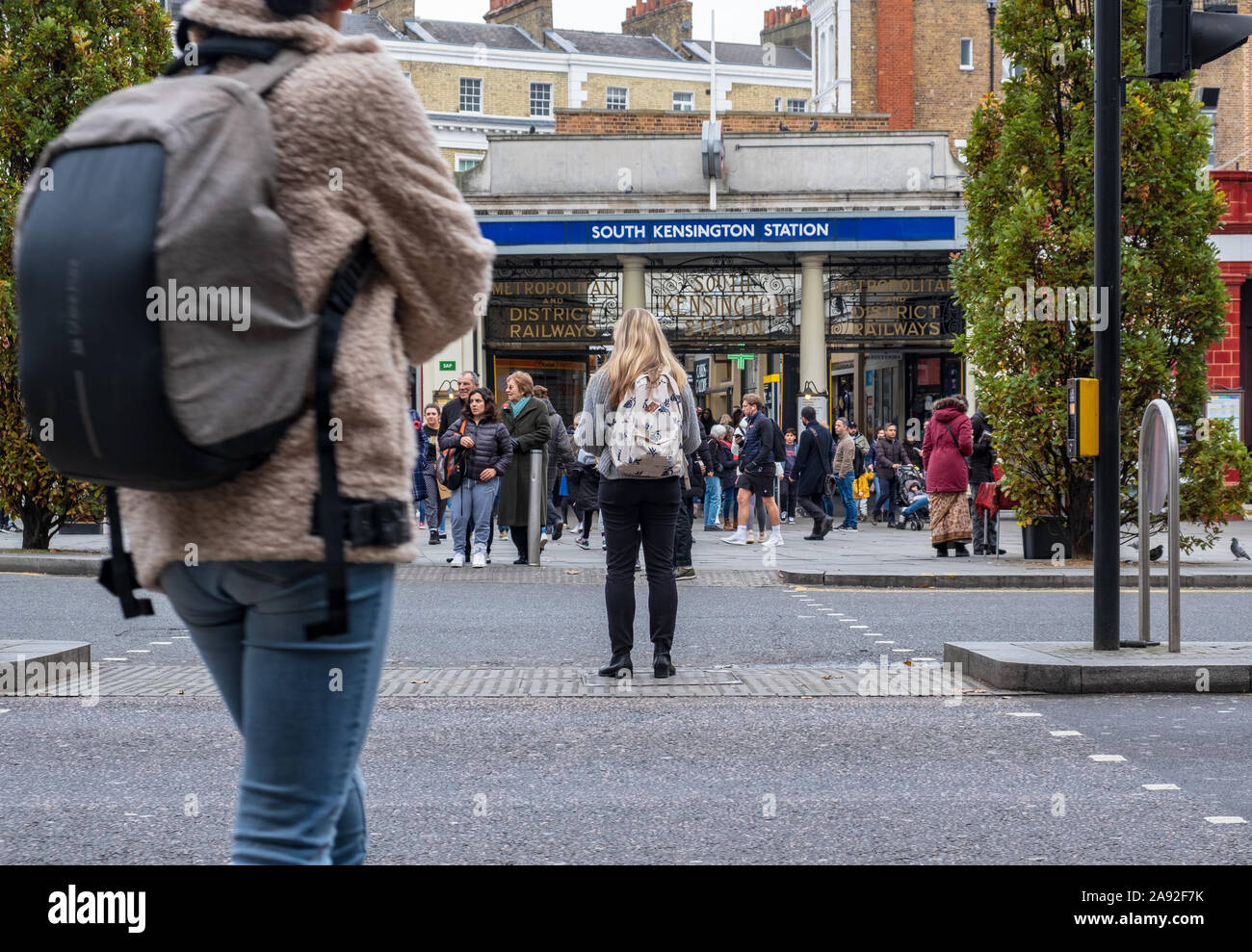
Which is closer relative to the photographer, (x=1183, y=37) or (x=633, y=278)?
(x=1183, y=37)

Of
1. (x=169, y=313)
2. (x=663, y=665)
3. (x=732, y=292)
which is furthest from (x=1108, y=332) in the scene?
(x=732, y=292)

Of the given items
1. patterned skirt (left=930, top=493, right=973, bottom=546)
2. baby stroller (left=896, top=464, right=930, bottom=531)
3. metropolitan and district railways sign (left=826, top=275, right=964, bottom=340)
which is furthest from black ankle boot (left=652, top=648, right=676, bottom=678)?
metropolitan and district railways sign (left=826, top=275, right=964, bottom=340)

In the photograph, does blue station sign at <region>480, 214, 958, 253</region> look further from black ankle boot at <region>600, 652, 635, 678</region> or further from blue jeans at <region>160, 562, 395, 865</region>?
blue jeans at <region>160, 562, 395, 865</region>

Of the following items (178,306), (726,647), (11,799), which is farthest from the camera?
(726,647)

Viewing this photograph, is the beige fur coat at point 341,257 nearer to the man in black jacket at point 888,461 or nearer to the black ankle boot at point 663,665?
the black ankle boot at point 663,665

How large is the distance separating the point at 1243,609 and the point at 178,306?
34.6ft

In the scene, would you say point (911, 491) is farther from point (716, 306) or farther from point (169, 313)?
point (169, 313)

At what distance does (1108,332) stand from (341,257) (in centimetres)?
636

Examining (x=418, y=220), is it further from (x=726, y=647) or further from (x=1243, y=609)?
(x=1243, y=609)

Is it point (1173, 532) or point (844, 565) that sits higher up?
point (1173, 532)

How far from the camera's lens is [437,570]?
1438cm

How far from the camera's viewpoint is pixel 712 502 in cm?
2189

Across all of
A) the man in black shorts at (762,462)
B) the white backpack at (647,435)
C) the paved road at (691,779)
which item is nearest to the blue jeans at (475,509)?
the man in black shorts at (762,462)
